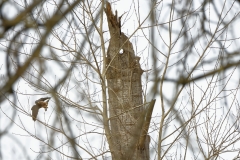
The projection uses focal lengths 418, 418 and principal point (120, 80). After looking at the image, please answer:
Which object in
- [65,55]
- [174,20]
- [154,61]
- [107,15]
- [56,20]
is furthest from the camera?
[107,15]

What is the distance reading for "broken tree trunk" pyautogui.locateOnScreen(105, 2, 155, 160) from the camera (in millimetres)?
6215

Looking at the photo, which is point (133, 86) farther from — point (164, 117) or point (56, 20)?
point (56, 20)

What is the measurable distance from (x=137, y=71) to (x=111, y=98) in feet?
1.87

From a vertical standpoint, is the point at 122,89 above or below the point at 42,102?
above

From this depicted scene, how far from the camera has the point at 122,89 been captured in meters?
6.44

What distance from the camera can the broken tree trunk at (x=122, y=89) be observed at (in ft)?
20.4

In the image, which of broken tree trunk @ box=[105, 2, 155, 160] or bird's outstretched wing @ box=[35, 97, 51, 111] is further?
broken tree trunk @ box=[105, 2, 155, 160]

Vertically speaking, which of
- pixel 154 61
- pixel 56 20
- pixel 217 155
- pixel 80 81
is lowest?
pixel 56 20

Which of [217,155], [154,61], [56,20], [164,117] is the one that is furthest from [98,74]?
[56,20]

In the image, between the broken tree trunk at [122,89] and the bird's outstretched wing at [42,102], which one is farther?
the broken tree trunk at [122,89]

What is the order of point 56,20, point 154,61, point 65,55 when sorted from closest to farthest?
point 56,20 → point 154,61 → point 65,55

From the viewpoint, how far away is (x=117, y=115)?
583 cm

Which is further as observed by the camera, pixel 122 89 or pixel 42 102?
pixel 122 89

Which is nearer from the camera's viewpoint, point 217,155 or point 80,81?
point 217,155
